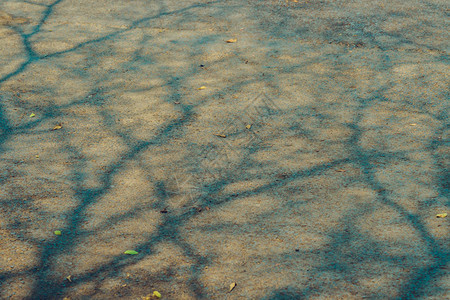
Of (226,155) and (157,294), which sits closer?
(157,294)

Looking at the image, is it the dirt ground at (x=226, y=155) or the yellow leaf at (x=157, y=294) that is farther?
the dirt ground at (x=226, y=155)

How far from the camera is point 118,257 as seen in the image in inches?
123

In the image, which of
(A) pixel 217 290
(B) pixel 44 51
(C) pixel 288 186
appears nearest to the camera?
(A) pixel 217 290

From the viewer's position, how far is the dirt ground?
299cm

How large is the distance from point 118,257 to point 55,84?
2939mm

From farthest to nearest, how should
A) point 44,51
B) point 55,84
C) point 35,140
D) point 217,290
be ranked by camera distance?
point 44,51 < point 55,84 < point 35,140 < point 217,290

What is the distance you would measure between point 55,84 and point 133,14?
7.70 ft

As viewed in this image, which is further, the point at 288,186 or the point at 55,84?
the point at 55,84

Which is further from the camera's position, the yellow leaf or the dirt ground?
the dirt ground

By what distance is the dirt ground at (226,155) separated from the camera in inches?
118

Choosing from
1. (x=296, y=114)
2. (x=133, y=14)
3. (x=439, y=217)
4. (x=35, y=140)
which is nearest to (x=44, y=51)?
(x=133, y=14)

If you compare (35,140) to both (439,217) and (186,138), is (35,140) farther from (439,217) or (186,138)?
(439,217)

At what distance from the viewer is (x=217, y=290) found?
9.30 ft

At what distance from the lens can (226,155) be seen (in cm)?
420
